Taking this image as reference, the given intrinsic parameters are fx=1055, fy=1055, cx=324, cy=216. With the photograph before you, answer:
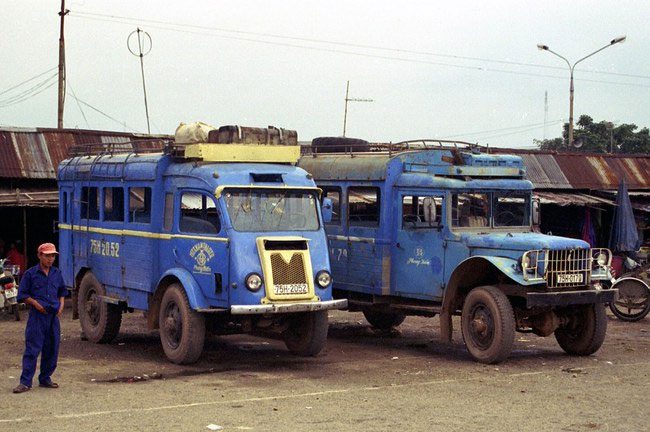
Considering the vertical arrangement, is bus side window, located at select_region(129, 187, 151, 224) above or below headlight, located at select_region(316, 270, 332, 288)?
above

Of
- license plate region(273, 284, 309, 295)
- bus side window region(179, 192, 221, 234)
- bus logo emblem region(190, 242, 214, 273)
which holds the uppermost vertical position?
bus side window region(179, 192, 221, 234)

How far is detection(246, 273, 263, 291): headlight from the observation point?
12.7m

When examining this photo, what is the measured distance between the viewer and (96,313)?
15945 mm

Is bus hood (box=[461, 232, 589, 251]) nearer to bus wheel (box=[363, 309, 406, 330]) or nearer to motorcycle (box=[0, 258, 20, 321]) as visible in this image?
bus wheel (box=[363, 309, 406, 330])

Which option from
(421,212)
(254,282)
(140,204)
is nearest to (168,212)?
(140,204)

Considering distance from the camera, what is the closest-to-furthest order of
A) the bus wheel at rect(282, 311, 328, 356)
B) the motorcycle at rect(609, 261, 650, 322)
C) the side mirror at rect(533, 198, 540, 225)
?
the bus wheel at rect(282, 311, 328, 356)
the side mirror at rect(533, 198, 540, 225)
the motorcycle at rect(609, 261, 650, 322)

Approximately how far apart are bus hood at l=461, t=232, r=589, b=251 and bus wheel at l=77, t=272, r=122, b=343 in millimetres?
5343

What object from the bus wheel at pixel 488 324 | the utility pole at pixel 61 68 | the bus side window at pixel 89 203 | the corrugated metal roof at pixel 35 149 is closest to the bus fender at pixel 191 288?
the bus side window at pixel 89 203

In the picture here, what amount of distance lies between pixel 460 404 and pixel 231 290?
3.51m

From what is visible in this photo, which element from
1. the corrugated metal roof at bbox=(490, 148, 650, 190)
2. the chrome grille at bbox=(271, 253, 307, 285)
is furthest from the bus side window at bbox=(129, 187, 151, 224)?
the corrugated metal roof at bbox=(490, 148, 650, 190)

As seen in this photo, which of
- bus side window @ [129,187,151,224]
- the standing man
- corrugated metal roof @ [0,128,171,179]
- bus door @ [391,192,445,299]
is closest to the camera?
the standing man

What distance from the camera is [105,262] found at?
15656 mm

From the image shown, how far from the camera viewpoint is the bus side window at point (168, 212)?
13969mm

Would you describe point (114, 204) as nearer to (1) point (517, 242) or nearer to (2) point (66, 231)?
(2) point (66, 231)
